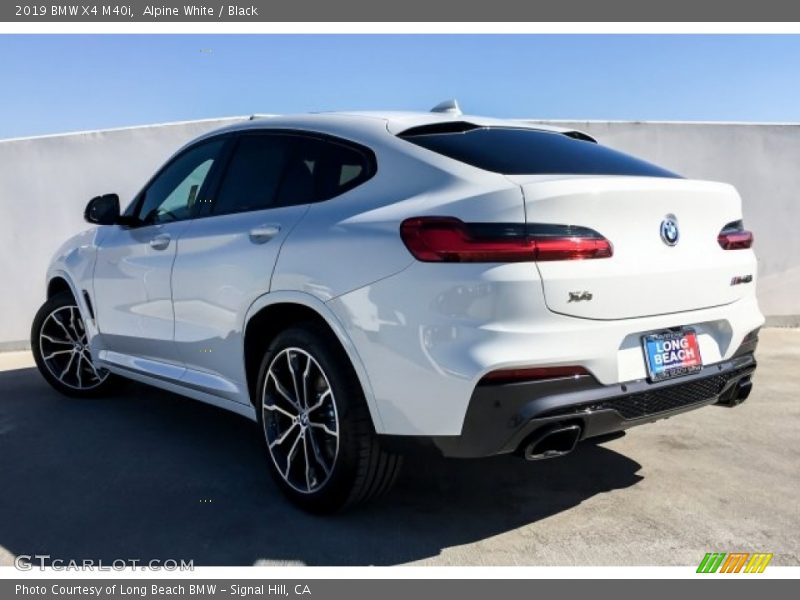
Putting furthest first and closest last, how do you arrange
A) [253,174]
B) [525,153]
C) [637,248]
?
1. [253,174]
2. [525,153]
3. [637,248]

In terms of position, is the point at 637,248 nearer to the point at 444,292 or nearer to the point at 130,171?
the point at 444,292

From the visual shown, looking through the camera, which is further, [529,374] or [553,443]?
[553,443]

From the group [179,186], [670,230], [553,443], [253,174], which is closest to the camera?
[553,443]

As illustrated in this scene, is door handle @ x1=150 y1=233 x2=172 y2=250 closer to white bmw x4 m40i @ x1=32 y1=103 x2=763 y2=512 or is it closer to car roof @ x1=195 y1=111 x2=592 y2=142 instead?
white bmw x4 m40i @ x1=32 y1=103 x2=763 y2=512

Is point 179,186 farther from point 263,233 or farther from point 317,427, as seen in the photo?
point 317,427

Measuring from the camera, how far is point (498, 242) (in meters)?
2.38

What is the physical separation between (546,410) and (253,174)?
1941 millimetres

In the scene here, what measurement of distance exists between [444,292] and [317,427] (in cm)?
95

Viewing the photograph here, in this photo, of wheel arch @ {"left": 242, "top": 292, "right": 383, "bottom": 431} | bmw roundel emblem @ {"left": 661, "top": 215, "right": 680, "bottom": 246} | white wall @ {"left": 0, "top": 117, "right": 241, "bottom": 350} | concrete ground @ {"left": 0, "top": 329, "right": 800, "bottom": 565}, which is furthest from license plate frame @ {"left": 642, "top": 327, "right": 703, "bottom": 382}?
white wall @ {"left": 0, "top": 117, "right": 241, "bottom": 350}

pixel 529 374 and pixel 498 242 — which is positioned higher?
pixel 498 242

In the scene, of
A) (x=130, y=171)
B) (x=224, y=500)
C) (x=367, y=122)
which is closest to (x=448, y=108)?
(x=367, y=122)

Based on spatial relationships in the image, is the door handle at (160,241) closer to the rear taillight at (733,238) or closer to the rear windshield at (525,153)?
the rear windshield at (525,153)

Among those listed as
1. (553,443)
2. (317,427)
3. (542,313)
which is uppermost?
(542,313)
